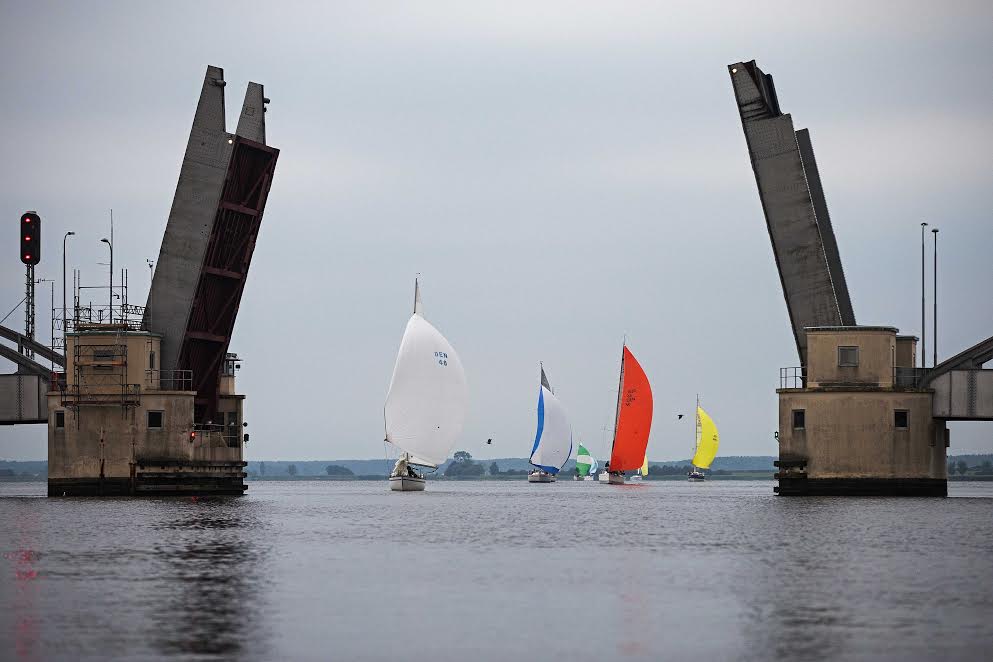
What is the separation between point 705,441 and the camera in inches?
6481

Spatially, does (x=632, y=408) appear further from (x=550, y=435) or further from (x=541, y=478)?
(x=541, y=478)

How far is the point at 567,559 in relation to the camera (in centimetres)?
3350

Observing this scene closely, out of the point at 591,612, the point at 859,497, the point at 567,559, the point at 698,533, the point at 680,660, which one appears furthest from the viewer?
the point at 859,497

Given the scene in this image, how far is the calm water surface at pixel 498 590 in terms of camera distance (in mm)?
19797

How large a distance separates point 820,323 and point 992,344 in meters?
6.60

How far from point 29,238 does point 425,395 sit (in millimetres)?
22627

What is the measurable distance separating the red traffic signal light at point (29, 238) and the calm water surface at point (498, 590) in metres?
22.2

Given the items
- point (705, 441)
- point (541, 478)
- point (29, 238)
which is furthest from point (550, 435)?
point (29, 238)

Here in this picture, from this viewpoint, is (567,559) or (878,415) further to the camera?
(878,415)

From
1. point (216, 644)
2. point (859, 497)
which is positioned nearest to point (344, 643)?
point (216, 644)

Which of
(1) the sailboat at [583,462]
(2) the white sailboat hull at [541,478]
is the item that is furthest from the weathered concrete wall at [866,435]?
(1) the sailboat at [583,462]

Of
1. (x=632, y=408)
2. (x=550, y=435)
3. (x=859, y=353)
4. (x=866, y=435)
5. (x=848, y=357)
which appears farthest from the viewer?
(x=550, y=435)

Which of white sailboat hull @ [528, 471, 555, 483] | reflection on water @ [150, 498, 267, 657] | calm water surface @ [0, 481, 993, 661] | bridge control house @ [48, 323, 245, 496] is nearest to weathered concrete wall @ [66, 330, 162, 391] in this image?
bridge control house @ [48, 323, 245, 496]

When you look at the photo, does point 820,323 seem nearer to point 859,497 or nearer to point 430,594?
point 859,497
